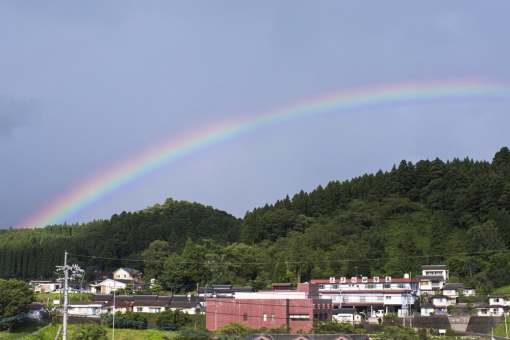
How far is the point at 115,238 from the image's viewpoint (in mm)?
81875

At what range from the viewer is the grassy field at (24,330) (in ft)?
132

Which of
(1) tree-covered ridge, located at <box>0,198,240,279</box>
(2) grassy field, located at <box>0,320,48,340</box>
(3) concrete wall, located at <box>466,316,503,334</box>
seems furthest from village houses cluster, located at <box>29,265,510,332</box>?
(1) tree-covered ridge, located at <box>0,198,240,279</box>

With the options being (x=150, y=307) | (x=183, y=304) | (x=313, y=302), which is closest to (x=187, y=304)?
(x=183, y=304)

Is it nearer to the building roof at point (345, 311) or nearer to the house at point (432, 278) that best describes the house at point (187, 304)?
the building roof at point (345, 311)

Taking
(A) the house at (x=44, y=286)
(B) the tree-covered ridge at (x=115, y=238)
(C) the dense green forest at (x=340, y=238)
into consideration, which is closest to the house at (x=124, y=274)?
(C) the dense green forest at (x=340, y=238)

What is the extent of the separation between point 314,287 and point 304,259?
8854 millimetres

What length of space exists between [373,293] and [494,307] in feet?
32.3

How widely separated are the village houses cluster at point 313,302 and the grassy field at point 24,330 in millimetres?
1915

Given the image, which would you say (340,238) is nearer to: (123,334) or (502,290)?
(502,290)

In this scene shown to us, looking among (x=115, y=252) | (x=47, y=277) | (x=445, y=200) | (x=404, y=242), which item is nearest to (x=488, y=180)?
(x=445, y=200)

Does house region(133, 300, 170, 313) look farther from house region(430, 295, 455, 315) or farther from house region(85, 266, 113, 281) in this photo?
house region(85, 266, 113, 281)

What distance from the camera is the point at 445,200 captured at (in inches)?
2650

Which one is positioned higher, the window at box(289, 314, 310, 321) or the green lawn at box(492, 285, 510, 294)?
the green lawn at box(492, 285, 510, 294)

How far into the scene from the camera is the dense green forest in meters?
56.1
